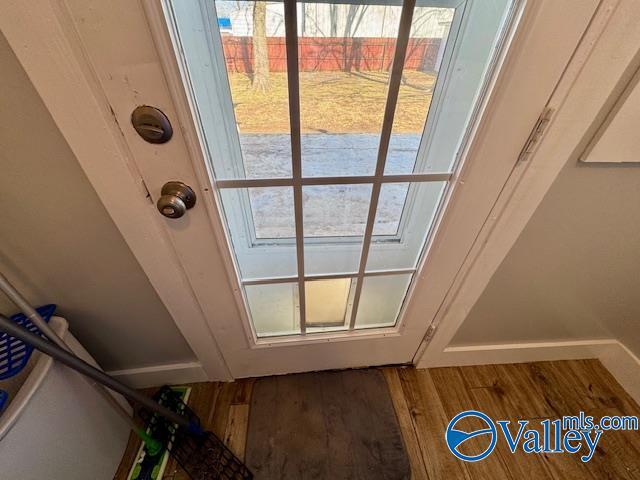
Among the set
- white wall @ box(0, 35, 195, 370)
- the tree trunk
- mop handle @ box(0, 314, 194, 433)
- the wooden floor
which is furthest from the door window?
the wooden floor

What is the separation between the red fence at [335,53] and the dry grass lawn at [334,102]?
0.01 metres

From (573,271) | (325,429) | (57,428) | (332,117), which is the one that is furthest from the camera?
(325,429)

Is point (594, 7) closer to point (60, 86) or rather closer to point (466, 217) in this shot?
point (466, 217)

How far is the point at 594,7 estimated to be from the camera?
0.41 meters

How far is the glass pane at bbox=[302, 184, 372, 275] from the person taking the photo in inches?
26.1

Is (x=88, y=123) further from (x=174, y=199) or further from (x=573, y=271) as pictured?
(x=573, y=271)

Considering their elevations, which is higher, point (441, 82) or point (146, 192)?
point (441, 82)

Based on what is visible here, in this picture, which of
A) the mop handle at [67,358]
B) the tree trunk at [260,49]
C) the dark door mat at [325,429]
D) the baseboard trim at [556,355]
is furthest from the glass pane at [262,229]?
the baseboard trim at [556,355]

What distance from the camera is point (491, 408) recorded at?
43.1 inches

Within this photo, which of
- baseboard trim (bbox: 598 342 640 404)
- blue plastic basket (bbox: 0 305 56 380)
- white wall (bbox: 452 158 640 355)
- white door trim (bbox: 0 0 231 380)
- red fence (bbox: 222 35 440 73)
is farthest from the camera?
baseboard trim (bbox: 598 342 640 404)

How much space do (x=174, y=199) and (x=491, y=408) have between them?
143cm

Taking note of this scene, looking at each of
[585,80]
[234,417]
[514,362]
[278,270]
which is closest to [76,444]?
[234,417]

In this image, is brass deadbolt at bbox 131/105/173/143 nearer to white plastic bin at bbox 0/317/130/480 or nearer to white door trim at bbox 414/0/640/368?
white plastic bin at bbox 0/317/130/480

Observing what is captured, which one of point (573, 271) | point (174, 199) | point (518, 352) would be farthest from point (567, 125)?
point (518, 352)
